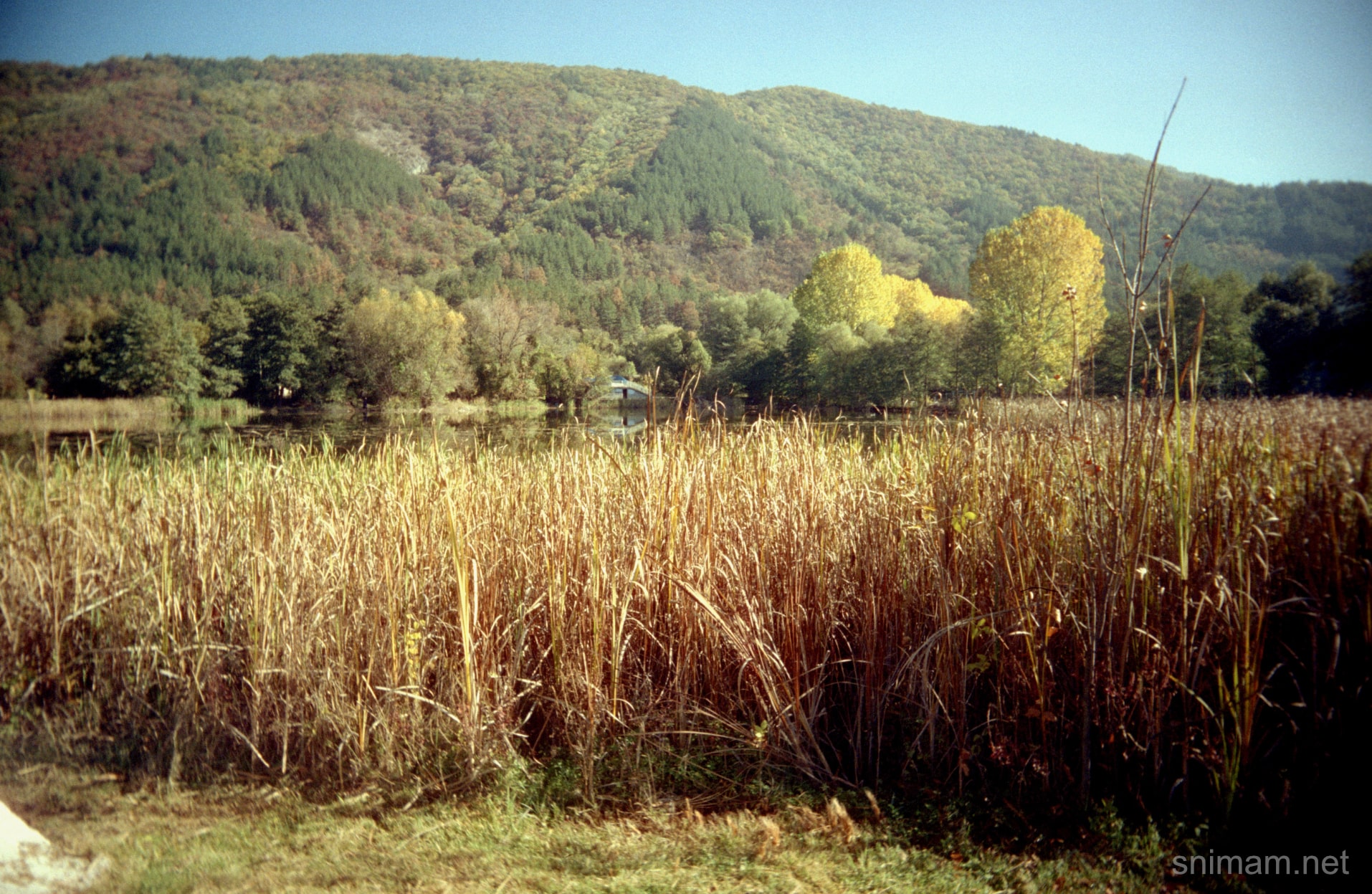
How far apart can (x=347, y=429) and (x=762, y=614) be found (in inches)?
278

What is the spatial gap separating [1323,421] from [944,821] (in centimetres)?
181

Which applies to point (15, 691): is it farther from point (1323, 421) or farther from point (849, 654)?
point (1323, 421)

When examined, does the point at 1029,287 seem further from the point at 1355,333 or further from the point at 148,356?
the point at 148,356

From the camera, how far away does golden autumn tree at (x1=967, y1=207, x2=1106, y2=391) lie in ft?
51.1

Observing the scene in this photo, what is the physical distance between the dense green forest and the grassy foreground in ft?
6.39

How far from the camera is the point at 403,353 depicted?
37.8 ft

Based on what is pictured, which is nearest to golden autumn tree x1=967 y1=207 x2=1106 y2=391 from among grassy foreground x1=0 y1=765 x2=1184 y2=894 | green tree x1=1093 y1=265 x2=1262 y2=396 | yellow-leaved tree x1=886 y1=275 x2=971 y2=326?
yellow-leaved tree x1=886 y1=275 x2=971 y2=326

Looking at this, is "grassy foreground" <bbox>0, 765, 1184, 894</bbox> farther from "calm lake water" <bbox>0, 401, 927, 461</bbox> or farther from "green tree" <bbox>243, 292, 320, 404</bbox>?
"green tree" <bbox>243, 292, 320, 404</bbox>

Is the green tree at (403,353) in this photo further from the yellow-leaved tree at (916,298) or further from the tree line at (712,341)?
the yellow-leaved tree at (916,298)

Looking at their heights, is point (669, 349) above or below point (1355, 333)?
above

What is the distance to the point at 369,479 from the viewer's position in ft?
14.2

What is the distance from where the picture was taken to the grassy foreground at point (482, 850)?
6.85ft

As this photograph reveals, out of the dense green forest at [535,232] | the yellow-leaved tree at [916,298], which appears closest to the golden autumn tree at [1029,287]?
the dense green forest at [535,232]

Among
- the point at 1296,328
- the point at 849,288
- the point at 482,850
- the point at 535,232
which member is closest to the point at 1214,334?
the point at 1296,328
